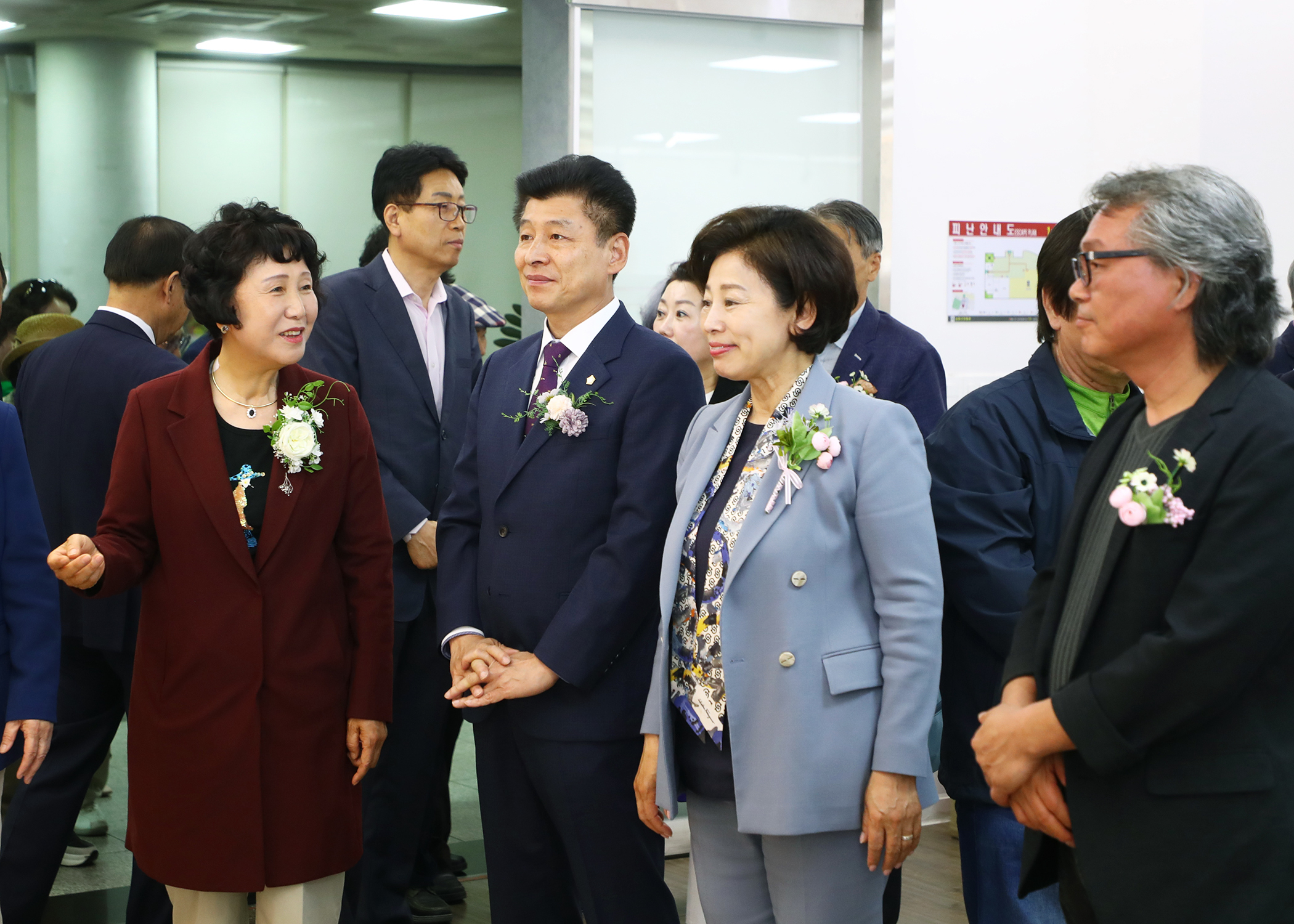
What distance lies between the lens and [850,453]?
7.32 feet

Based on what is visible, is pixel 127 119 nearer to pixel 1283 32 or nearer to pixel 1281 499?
pixel 1283 32

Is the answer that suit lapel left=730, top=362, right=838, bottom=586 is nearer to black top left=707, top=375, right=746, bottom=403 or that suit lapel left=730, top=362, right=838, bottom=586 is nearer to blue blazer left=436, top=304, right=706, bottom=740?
blue blazer left=436, top=304, right=706, bottom=740

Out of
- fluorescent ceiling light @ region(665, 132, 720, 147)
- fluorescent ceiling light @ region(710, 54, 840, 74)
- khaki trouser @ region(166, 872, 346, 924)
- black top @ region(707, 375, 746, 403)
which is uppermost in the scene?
fluorescent ceiling light @ region(710, 54, 840, 74)

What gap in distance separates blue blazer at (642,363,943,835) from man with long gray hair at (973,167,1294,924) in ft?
0.91

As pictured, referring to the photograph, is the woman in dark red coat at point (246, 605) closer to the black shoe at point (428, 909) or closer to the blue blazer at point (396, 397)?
the blue blazer at point (396, 397)

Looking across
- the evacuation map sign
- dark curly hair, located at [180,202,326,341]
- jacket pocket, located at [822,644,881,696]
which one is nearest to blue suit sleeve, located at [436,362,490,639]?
dark curly hair, located at [180,202,326,341]

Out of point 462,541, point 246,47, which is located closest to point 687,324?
point 462,541

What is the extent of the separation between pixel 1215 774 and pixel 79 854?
3811mm

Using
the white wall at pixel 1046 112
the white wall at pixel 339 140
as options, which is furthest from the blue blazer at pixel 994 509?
the white wall at pixel 339 140

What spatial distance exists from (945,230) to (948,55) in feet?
2.18

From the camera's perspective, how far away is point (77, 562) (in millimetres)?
2338

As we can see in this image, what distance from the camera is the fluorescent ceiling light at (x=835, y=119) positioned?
4.88 m

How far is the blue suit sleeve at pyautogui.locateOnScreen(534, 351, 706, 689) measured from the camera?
2.54 metres

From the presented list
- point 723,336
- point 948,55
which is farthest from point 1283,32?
point 723,336
